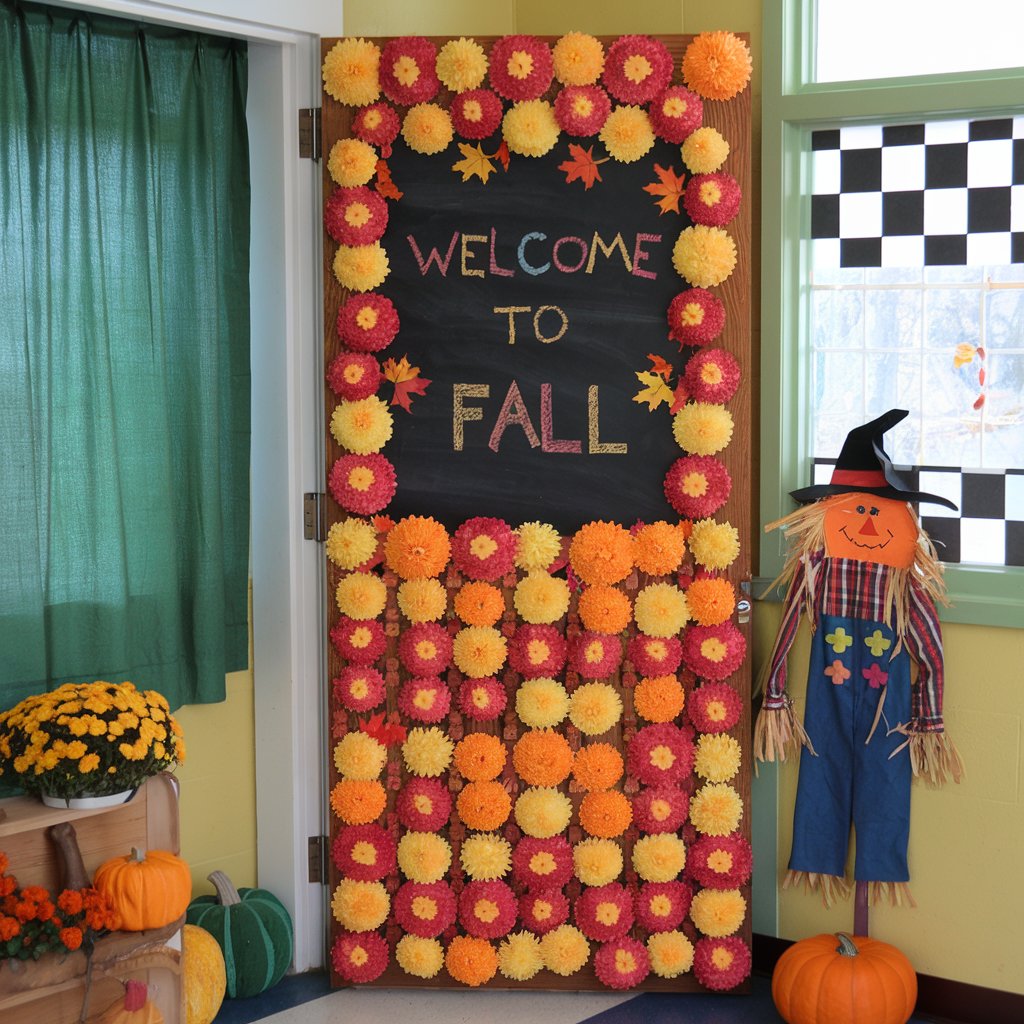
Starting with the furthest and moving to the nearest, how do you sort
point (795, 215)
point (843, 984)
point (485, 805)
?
point (795, 215) → point (485, 805) → point (843, 984)

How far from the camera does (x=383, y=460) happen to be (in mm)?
2898

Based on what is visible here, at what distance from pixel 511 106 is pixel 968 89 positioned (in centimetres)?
102

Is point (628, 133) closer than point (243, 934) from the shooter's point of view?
Yes

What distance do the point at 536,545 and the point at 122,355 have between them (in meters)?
1.02

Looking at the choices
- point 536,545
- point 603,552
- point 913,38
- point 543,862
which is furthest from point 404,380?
point 913,38

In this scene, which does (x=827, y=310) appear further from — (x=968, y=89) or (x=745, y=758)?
(x=745, y=758)

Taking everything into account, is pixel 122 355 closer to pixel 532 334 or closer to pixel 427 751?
pixel 532 334

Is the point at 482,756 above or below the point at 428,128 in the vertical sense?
below

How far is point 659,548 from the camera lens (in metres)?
2.84

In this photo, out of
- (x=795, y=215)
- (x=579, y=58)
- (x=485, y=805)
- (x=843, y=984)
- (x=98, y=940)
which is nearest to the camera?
(x=98, y=940)

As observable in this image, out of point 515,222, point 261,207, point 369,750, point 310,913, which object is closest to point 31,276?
point 261,207

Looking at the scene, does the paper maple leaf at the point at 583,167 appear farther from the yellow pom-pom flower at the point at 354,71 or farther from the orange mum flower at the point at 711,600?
the orange mum flower at the point at 711,600

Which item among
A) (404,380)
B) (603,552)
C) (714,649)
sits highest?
(404,380)

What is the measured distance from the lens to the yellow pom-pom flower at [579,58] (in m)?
2.78
